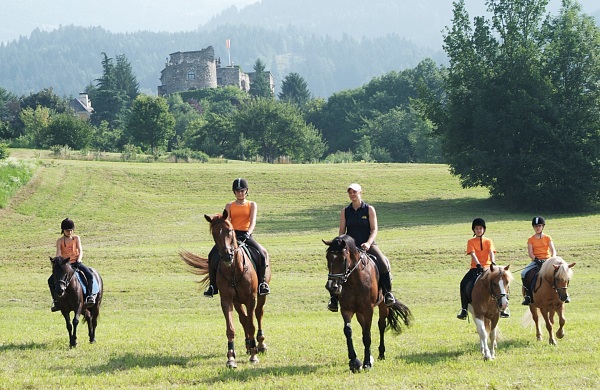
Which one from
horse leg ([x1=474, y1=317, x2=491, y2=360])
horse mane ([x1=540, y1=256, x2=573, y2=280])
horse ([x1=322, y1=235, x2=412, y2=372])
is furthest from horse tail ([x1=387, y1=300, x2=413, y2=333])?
horse mane ([x1=540, y1=256, x2=573, y2=280])

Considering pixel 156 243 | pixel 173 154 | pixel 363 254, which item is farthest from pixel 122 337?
pixel 173 154

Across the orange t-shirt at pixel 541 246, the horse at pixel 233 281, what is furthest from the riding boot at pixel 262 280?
the orange t-shirt at pixel 541 246

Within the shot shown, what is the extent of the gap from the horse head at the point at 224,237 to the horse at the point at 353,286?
1.69 m

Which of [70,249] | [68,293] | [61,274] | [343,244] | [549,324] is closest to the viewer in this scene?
[343,244]

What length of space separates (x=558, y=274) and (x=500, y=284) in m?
2.02

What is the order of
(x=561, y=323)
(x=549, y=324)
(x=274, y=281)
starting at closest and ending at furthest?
(x=549, y=324), (x=561, y=323), (x=274, y=281)

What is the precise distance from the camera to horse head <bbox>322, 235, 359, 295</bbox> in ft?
42.7

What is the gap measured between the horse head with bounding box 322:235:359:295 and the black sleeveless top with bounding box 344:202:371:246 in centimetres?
101

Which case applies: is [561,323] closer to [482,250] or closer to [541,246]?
[541,246]

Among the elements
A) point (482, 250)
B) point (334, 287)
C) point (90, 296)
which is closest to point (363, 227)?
point (334, 287)

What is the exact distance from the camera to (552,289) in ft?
53.1

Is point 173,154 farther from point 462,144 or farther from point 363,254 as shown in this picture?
point 363,254

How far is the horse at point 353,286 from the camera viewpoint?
13.1 metres

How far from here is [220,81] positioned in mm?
194500
